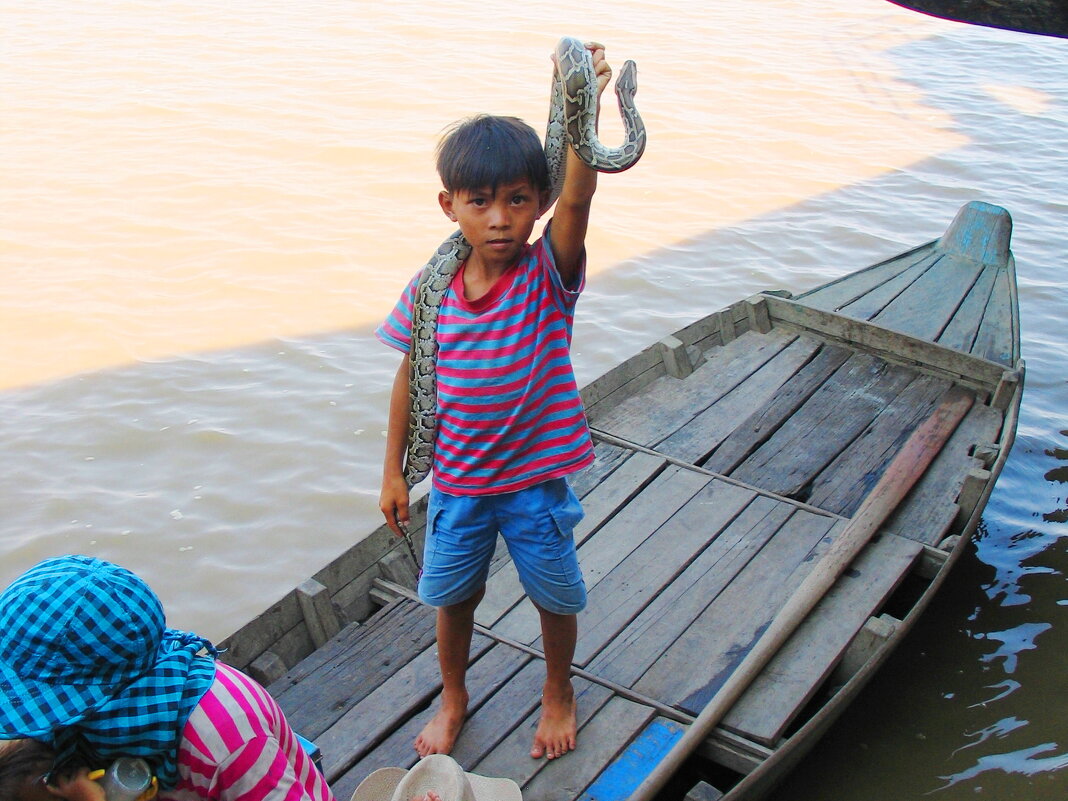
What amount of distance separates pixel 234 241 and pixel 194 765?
6.34 metres

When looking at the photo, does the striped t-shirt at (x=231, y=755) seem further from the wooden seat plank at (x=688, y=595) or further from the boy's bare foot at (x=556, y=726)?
the wooden seat plank at (x=688, y=595)

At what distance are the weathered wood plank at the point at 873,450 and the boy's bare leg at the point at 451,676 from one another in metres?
1.84

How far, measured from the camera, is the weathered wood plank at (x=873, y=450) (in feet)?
13.7

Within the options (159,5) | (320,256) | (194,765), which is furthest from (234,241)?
(159,5)

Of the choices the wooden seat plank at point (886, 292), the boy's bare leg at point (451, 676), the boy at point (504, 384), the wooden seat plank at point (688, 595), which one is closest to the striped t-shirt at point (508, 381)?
the boy at point (504, 384)

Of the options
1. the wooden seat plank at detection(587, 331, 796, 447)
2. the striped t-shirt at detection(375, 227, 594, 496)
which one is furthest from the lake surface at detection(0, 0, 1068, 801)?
the striped t-shirt at detection(375, 227, 594, 496)

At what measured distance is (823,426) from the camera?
15.3 feet

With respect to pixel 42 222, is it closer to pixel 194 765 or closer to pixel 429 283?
pixel 429 283

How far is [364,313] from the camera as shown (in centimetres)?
685

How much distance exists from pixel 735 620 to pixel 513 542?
1.17 metres

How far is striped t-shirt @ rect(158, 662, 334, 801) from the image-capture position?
178cm

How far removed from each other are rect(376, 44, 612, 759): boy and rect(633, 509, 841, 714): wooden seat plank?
1.89ft

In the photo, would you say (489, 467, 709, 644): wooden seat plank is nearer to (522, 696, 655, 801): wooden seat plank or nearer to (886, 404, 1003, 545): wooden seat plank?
(522, 696, 655, 801): wooden seat plank

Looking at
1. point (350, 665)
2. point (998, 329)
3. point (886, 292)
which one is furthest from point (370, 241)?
point (350, 665)
